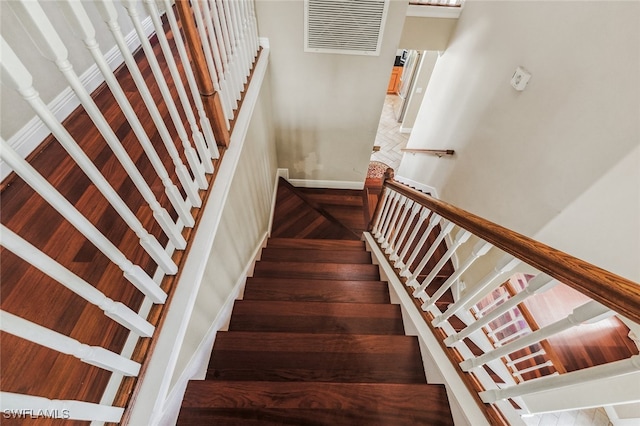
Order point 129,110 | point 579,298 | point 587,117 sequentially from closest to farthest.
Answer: point 129,110
point 587,117
point 579,298

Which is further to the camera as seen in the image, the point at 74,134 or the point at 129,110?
the point at 74,134

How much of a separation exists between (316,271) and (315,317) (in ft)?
1.91

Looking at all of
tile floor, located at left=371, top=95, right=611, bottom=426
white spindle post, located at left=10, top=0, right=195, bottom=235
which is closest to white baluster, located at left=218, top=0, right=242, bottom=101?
white spindle post, located at left=10, top=0, right=195, bottom=235

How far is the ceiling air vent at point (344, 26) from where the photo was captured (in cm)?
229

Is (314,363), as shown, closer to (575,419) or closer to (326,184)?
(326,184)

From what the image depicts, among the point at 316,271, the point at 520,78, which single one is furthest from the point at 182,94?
the point at 520,78

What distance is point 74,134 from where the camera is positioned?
4.46 feet

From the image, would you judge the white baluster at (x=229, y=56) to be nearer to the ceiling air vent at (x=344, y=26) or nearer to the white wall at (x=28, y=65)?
the white wall at (x=28, y=65)

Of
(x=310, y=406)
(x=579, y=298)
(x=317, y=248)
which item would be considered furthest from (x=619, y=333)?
(x=310, y=406)

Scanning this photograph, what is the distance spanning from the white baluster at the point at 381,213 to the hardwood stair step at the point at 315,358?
4.06ft

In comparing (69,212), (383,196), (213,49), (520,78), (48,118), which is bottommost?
(69,212)

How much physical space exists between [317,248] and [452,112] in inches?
92.1

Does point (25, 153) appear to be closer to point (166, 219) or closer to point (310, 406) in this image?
point (166, 219)

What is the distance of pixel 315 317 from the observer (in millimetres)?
1740
